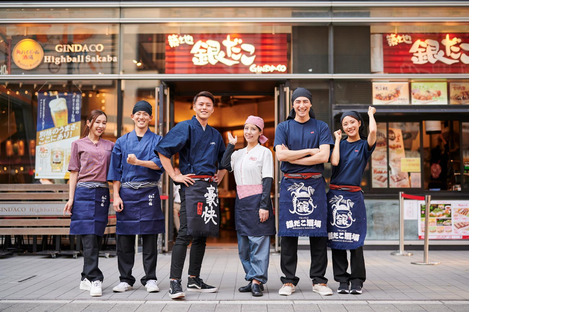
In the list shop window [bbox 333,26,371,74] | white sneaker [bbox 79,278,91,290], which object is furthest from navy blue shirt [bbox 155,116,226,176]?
shop window [bbox 333,26,371,74]

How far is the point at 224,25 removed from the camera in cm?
884

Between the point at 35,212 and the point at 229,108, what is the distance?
6.51m

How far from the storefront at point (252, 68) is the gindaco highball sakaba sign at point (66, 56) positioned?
17mm

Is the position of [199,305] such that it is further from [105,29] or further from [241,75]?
[105,29]

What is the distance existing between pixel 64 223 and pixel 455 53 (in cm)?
696

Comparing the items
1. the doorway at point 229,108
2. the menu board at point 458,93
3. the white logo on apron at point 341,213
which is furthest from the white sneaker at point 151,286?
the menu board at point 458,93

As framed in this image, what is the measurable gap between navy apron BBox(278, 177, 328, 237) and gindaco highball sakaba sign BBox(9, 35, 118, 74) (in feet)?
16.4

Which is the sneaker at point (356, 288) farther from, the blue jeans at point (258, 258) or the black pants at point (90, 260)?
the black pants at point (90, 260)

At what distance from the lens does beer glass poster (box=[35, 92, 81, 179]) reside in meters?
8.62

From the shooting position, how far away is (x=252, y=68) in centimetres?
878

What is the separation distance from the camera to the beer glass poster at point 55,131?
862 centimetres

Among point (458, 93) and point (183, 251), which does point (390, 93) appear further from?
point (183, 251)

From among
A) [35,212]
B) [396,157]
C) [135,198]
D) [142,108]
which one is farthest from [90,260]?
[396,157]

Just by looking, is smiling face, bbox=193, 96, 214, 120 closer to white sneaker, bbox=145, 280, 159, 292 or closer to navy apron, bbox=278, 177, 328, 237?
navy apron, bbox=278, 177, 328, 237
